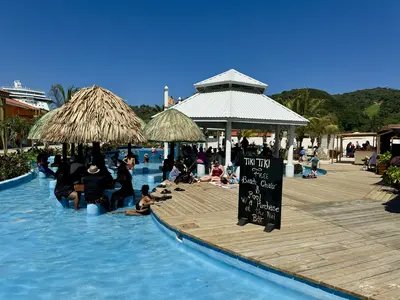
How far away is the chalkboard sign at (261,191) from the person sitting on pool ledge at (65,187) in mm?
5555

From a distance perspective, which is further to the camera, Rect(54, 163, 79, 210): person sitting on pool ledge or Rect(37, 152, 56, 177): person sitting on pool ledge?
Rect(37, 152, 56, 177): person sitting on pool ledge

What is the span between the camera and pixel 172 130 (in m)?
13.8

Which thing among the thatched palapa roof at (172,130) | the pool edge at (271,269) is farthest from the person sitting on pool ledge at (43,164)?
the pool edge at (271,269)

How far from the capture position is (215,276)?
582 cm

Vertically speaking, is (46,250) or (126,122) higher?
(126,122)

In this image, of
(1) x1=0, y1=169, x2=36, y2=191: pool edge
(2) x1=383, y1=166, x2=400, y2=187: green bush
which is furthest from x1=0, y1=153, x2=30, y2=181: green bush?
(2) x1=383, y1=166, x2=400, y2=187: green bush

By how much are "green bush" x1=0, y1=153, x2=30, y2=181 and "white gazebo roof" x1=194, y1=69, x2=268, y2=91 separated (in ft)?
36.6

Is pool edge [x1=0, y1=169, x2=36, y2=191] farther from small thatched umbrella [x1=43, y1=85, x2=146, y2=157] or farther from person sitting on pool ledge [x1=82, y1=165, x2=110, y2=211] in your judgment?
person sitting on pool ledge [x1=82, y1=165, x2=110, y2=211]

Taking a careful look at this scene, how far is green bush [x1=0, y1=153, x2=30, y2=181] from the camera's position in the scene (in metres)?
14.3

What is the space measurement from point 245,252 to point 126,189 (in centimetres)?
593

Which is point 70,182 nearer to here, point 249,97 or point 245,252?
point 245,252

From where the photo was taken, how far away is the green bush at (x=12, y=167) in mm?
14270

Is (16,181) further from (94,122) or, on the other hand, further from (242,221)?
(242,221)

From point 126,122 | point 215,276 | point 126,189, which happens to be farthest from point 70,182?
point 215,276
